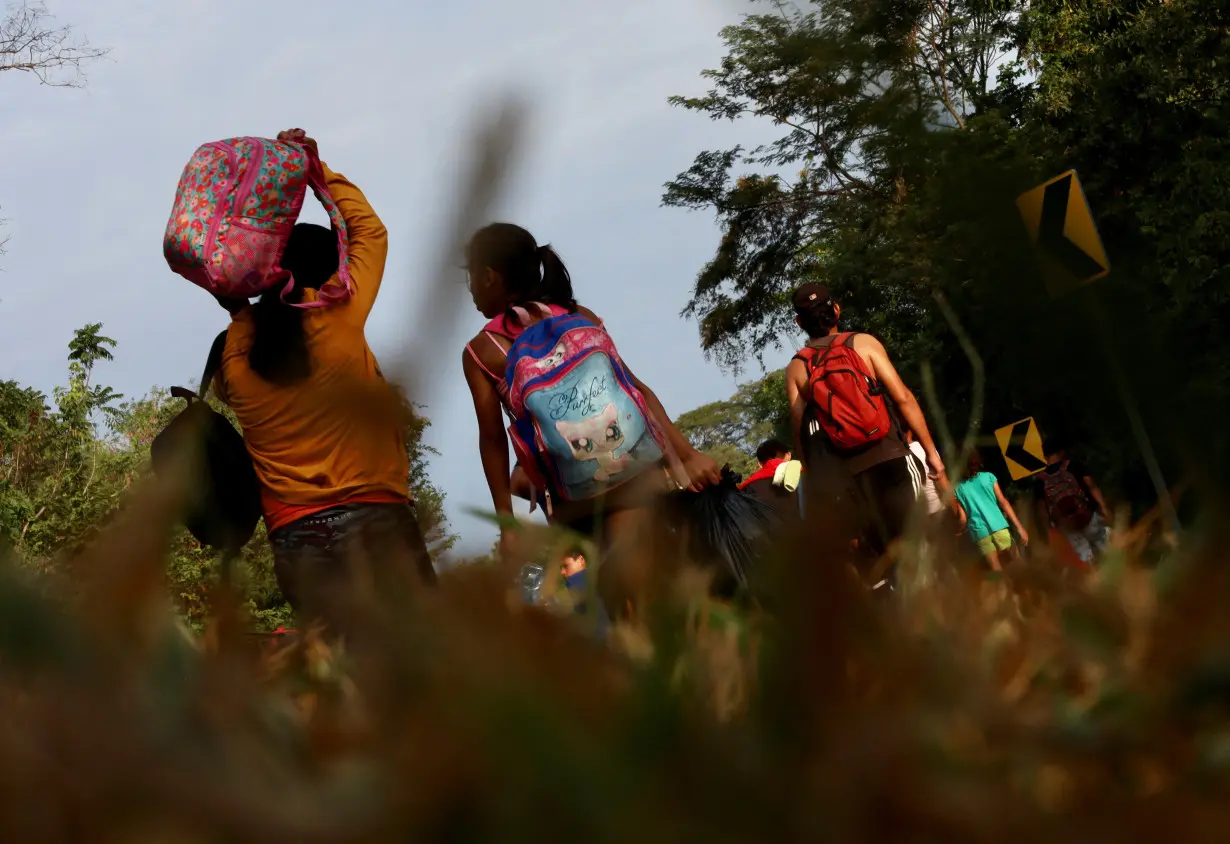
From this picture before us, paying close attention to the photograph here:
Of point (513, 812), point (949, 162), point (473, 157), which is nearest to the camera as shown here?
point (513, 812)

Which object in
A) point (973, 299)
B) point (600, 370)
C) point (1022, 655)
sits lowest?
point (1022, 655)

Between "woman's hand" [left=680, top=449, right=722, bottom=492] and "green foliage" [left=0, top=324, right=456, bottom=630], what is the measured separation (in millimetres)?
1762

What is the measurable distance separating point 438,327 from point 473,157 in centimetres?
5

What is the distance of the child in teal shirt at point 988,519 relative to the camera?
1.89 ft

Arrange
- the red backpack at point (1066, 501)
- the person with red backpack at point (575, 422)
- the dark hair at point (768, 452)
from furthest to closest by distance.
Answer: the dark hair at point (768, 452) → the person with red backpack at point (575, 422) → the red backpack at point (1066, 501)

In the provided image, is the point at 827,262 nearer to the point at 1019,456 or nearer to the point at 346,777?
the point at 1019,456

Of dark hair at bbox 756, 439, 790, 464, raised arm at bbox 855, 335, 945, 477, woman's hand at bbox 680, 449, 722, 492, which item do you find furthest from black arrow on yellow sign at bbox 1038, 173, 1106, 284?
dark hair at bbox 756, 439, 790, 464

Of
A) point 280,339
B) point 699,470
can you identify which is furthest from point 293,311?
point 699,470

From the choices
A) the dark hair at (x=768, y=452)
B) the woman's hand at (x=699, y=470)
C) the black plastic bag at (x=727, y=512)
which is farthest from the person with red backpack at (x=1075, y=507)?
the dark hair at (x=768, y=452)

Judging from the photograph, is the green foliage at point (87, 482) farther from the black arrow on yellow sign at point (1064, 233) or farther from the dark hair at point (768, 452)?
the dark hair at point (768, 452)

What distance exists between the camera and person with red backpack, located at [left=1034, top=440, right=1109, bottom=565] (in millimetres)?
500

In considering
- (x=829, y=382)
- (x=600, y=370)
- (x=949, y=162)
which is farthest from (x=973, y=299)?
(x=829, y=382)

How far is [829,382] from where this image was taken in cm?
315

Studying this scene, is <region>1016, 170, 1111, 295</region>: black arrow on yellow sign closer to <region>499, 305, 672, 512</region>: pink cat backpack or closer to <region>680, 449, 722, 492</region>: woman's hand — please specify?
<region>499, 305, 672, 512</region>: pink cat backpack
